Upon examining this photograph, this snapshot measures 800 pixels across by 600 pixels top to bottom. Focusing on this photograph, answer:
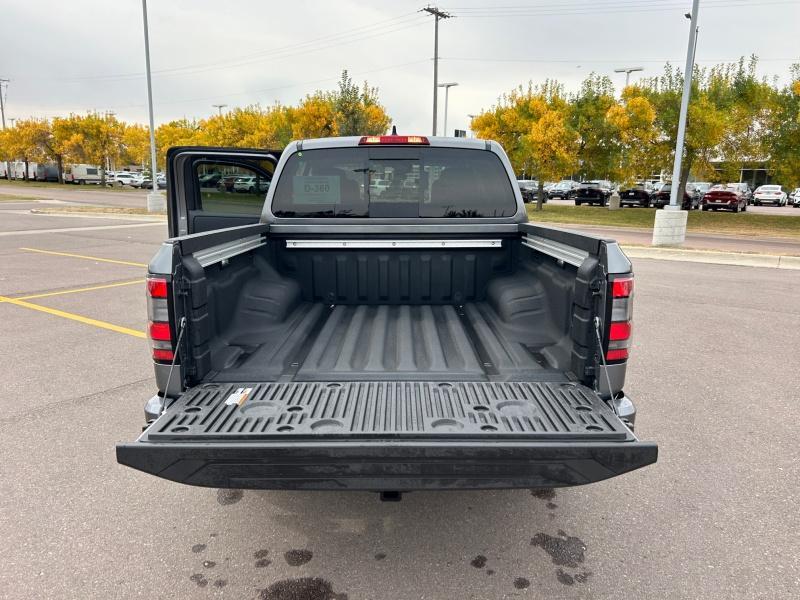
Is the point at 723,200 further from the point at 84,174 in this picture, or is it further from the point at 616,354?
the point at 84,174

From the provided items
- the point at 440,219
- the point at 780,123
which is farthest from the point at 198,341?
the point at 780,123

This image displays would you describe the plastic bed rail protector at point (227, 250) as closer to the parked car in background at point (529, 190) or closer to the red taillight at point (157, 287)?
the red taillight at point (157, 287)

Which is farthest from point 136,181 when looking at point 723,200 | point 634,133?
point 723,200

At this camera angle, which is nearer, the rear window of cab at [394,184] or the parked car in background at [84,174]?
the rear window of cab at [394,184]

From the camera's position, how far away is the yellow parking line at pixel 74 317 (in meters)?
6.79

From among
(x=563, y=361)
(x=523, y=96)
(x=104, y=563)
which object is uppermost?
(x=523, y=96)

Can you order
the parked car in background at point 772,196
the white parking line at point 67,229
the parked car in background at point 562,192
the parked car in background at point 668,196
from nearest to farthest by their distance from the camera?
1. the white parking line at point 67,229
2. the parked car in background at point 668,196
3. the parked car in background at point 772,196
4. the parked car in background at point 562,192

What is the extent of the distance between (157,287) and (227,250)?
82 cm

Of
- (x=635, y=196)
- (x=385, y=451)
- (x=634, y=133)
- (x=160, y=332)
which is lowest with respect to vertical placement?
(x=385, y=451)

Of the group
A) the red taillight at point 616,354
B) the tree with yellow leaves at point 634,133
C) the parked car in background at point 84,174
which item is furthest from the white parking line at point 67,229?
the parked car in background at point 84,174

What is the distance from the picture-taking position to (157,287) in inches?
100

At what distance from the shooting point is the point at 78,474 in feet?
11.5

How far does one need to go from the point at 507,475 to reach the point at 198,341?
5.33 feet

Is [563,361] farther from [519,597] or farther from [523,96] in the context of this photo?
[523,96]
